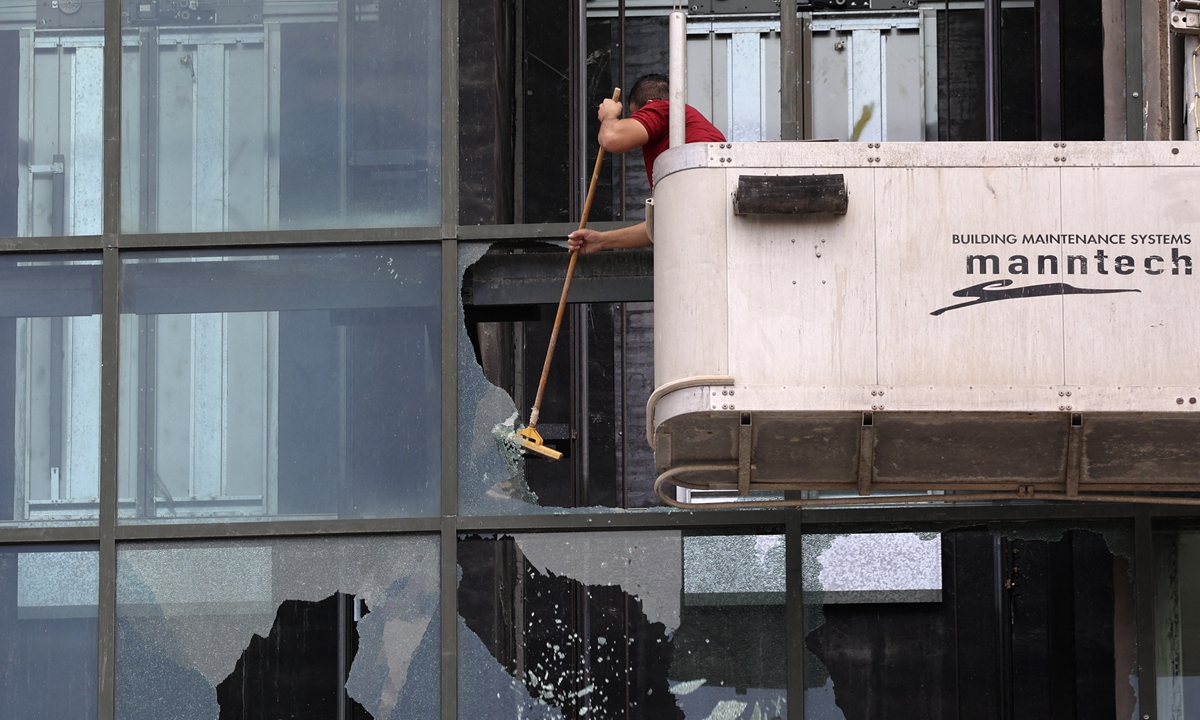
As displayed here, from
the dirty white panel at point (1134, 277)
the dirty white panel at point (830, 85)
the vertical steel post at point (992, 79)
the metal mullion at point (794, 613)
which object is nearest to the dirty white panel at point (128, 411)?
the metal mullion at point (794, 613)

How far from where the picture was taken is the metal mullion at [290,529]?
6.54m

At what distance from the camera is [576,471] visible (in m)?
9.07

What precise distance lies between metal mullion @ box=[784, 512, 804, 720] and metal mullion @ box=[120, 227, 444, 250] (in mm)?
2056

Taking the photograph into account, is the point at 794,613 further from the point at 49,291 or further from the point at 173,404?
the point at 49,291

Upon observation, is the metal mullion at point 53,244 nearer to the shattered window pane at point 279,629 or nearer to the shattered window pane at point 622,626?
the shattered window pane at point 279,629

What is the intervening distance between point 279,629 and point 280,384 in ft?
3.54

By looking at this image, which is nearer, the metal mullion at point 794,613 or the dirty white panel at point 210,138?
the metal mullion at point 794,613

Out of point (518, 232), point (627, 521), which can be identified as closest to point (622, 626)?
point (627, 521)

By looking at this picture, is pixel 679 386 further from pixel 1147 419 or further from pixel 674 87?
pixel 1147 419

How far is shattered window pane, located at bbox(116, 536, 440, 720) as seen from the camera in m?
6.46

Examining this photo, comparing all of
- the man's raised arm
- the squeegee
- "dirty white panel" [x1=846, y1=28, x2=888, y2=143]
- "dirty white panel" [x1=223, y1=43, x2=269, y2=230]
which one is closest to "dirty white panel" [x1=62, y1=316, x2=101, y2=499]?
"dirty white panel" [x1=223, y1=43, x2=269, y2=230]

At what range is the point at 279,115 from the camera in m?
6.92

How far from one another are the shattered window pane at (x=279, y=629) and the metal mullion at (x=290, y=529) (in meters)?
0.05

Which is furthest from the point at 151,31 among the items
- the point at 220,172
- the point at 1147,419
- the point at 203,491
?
the point at 1147,419
